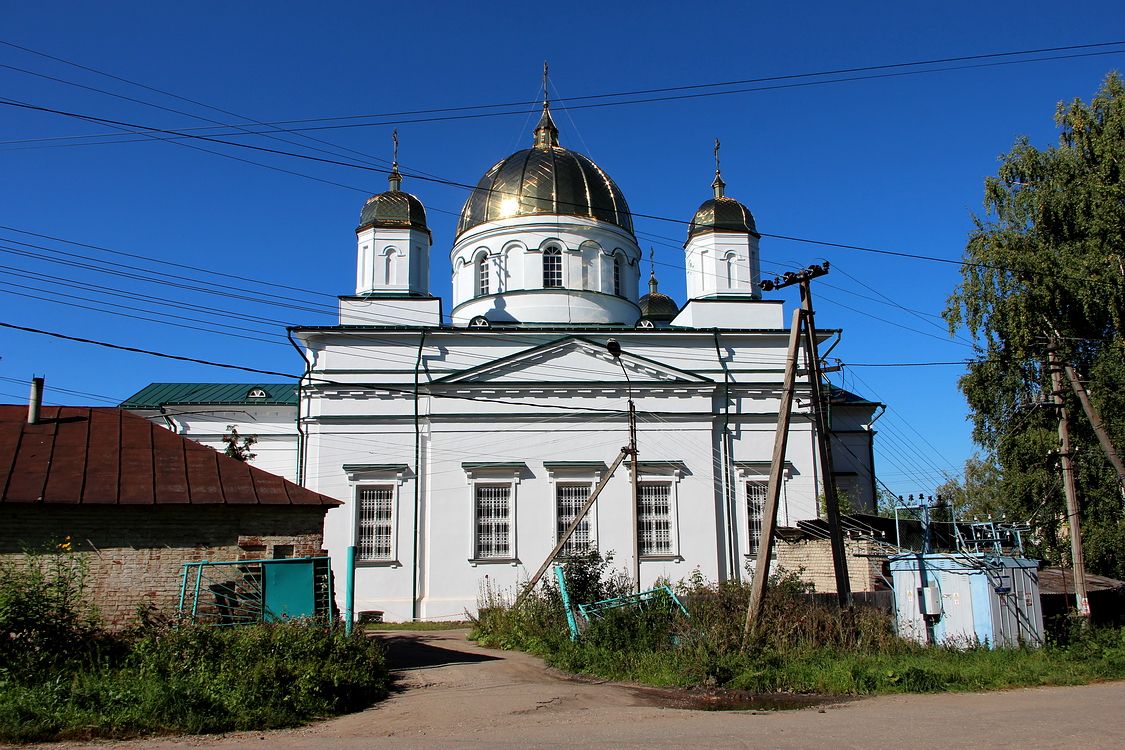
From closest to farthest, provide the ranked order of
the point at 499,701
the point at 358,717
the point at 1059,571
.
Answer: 1. the point at 358,717
2. the point at 499,701
3. the point at 1059,571

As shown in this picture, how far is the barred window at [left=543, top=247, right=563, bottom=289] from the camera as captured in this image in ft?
94.2

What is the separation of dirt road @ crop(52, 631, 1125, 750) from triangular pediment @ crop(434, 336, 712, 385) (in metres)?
12.3

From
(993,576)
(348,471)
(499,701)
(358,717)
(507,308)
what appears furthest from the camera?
(507,308)

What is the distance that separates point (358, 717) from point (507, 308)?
18777 mm

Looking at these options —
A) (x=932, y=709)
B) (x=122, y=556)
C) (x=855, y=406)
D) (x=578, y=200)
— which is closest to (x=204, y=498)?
(x=122, y=556)

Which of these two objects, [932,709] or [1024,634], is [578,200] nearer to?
[1024,634]

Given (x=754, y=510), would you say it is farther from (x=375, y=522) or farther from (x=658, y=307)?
(x=658, y=307)

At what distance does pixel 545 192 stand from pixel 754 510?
1203 centimetres

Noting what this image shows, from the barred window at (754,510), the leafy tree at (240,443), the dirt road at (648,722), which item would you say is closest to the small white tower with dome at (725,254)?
the barred window at (754,510)

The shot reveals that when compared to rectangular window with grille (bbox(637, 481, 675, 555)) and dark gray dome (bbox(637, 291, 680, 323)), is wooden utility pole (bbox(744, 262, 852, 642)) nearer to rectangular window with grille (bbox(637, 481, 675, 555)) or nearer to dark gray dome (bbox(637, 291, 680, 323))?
rectangular window with grille (bbox(637, 481, 675, 555))

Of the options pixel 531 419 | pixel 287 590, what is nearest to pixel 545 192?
pixel 531 419

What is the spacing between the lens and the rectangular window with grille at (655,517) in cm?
2434

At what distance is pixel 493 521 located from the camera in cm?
2408

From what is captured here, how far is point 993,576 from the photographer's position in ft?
50.7
